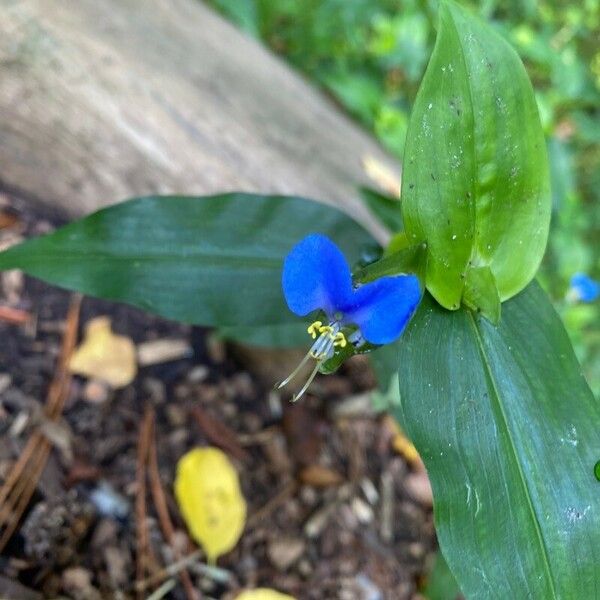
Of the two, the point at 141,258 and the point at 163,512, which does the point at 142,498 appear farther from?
the point at 141,258

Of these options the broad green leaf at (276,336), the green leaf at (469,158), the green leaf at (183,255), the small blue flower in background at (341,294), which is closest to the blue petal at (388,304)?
the small blue flower in background at (341,294)

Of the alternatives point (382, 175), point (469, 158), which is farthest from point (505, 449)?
point (382, 175)

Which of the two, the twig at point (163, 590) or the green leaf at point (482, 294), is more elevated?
the green leaf at point (482, 294)

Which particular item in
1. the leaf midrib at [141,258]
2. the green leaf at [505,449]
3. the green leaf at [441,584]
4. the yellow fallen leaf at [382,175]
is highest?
the green leaf at [505,449]

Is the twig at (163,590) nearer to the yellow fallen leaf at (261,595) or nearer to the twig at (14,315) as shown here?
the yellow fallen leaf at (261,595)

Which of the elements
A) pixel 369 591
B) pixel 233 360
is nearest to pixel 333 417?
pixel 233 360

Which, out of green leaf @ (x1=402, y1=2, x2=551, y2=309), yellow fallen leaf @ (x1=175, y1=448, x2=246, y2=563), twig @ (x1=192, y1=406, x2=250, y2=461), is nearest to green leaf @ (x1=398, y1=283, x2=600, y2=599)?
green leaf @ (x1=402, y1=2, x2=551, y2=309)

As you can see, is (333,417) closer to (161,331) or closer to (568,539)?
(161,331)
